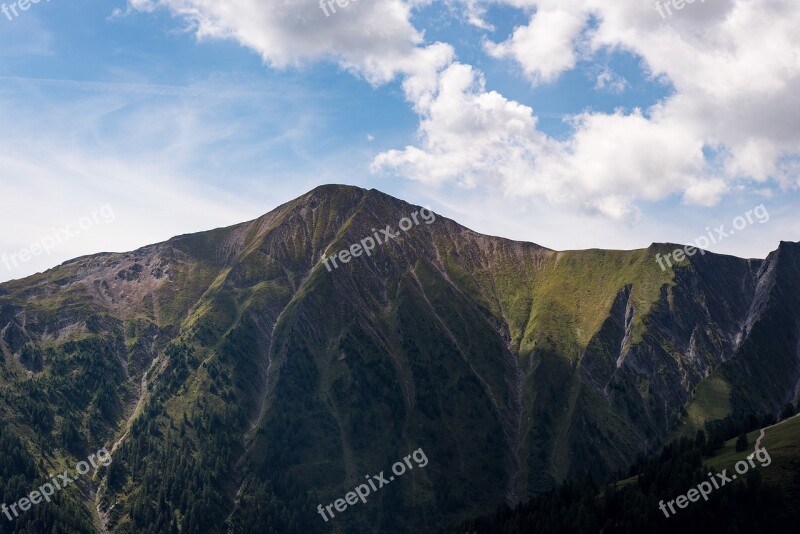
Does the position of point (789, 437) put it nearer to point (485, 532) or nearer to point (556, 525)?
point (556, 525)

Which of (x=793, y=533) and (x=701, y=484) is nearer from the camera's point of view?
(x=793, y=533)

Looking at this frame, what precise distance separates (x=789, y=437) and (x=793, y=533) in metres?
40.1

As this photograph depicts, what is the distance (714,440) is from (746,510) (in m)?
55.5

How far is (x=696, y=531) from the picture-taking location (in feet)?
486

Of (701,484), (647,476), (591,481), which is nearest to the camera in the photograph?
(701,484)

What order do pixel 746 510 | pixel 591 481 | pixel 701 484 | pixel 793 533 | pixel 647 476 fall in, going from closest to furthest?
pixel 793 533
pixel 746 510
pixel 701 484
pixel 647 476
pixel 591 481

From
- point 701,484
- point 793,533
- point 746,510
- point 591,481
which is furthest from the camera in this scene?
point 591,481

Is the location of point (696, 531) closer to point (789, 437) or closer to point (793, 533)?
point (793, 533)

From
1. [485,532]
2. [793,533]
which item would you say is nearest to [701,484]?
[793,533]

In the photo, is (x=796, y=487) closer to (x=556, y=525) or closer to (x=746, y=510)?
(x=746, y=510)

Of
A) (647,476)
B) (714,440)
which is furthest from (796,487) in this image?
(714,440)

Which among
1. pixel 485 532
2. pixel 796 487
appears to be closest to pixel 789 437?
pixel 796 487

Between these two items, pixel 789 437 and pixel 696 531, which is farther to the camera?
pixel 789 437

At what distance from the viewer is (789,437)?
16888 cm
